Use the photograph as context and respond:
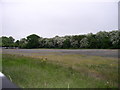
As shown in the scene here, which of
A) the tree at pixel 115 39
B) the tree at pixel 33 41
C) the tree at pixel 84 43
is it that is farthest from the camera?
the tree at pixel 33 41

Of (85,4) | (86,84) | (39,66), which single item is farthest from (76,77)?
(85,4)

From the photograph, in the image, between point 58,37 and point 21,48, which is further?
point 21,48

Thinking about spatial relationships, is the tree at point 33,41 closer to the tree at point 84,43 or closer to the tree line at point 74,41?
the tree line at point 74,41

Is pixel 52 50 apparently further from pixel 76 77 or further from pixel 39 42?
pixel 76 77

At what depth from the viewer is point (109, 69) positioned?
2.14 m

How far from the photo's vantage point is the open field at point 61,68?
6.33 feet

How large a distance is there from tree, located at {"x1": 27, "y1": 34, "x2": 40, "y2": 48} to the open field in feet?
0.36

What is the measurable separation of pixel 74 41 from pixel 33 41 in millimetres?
828

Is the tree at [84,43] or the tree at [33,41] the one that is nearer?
the tree at [84,43]

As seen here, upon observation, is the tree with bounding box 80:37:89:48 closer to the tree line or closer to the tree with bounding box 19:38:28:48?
the tree line

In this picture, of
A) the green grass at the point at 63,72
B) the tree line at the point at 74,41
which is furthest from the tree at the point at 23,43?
the green grass at the point at 63,72

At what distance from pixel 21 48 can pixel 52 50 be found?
2.24 ft

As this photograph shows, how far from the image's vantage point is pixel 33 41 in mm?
2734

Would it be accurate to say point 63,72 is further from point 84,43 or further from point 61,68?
point 84,43
